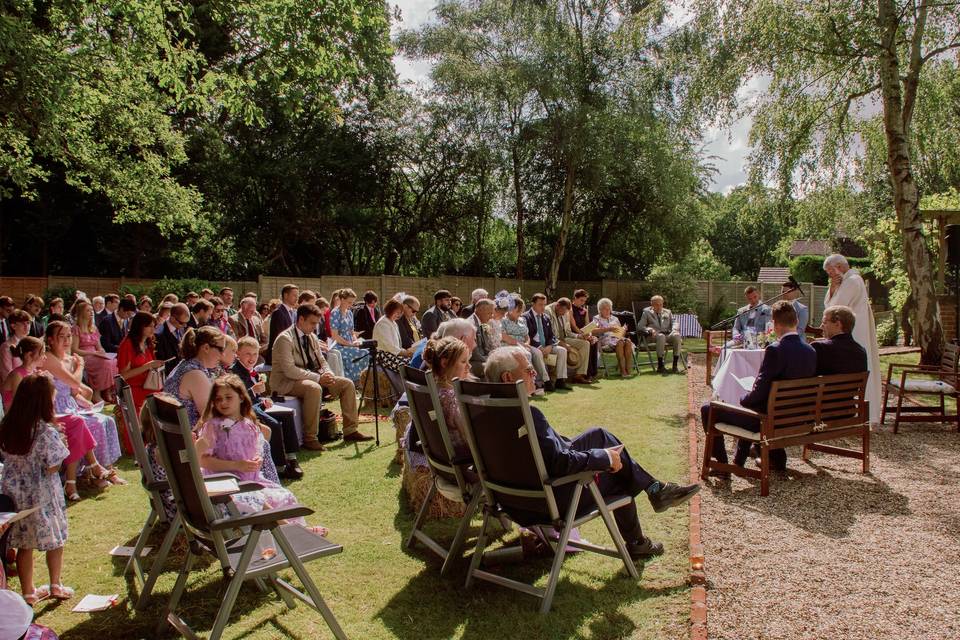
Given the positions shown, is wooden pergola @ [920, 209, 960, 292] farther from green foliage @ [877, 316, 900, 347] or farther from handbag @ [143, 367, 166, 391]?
handbag @ [143, 367, 166, 391]

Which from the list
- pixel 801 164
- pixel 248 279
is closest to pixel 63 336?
pixel 801 164

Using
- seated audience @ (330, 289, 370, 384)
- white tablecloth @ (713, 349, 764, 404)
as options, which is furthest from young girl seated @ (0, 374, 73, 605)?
white tablecloth @ (713, 349, 764, 404)

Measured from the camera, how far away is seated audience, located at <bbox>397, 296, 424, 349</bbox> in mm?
9914

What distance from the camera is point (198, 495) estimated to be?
305cm

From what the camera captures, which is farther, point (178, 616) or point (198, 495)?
point (178, 616)

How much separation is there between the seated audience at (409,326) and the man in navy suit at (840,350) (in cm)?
546

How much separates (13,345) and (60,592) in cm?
383

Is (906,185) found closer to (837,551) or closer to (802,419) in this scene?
(802,419)

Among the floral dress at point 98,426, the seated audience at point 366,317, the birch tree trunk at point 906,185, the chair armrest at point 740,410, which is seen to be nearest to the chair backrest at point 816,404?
the chair armrest at point 740,410

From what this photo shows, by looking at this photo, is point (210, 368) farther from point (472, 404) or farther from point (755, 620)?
point (755, 620)

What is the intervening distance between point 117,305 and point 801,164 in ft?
43.1

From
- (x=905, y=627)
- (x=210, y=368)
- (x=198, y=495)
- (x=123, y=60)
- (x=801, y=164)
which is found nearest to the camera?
(x=198, y=495)

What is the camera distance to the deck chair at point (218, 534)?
9.82 feet

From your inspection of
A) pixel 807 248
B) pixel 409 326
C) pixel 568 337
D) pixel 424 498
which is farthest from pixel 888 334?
pixel 807 248
